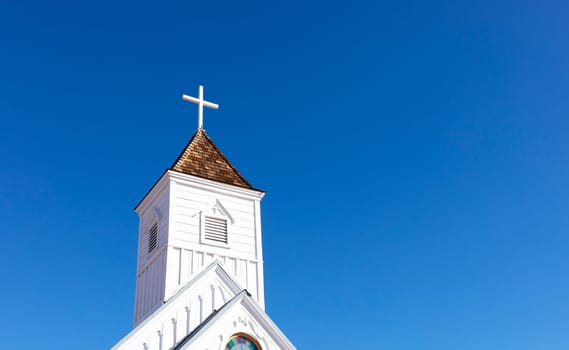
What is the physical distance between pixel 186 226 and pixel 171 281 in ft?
7.34

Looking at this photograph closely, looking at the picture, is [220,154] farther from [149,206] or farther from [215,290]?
[215,290]

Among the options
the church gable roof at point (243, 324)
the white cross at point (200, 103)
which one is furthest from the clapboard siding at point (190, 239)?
the white cross at point (200, 103)

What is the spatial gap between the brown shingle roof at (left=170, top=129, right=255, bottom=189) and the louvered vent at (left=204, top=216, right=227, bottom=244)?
1.67 m

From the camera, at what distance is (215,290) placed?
21.3 m

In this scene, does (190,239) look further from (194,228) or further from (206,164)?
(206,164)

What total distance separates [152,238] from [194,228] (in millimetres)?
1999

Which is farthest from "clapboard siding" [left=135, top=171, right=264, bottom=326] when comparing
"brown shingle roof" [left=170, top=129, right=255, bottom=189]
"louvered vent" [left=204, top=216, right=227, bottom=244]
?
"brown shingle roof" [left=170, top=129, right=255, bottom=189]

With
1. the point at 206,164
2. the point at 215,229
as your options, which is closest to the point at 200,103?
the point at 206,164

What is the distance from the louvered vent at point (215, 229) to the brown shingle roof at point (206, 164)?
167cm

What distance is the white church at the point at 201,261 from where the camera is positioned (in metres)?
19.2

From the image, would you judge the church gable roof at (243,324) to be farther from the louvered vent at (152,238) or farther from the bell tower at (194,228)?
the louvered vent at (152,238)

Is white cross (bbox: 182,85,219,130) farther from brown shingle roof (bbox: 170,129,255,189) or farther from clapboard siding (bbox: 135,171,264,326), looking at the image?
clapboard siding (bbox: 135,171,264,326)

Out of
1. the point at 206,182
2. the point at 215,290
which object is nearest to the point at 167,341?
the point at 215,290

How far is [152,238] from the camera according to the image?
24094 mm
